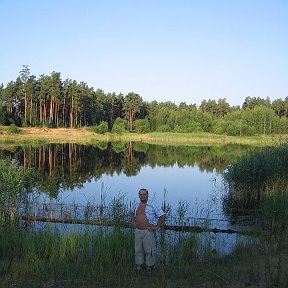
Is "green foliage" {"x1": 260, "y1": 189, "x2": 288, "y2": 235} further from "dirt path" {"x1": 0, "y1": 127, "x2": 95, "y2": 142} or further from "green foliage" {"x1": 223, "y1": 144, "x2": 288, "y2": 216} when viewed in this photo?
"dirt path" {"x1": 0, "y1": 127, "x2": 95, "y2": 142}

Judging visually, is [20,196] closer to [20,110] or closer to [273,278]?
[273,278]

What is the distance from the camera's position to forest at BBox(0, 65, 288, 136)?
80.0 meters

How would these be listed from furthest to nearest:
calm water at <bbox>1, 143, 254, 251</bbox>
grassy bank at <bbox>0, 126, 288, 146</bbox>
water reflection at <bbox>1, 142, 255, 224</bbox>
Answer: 1. grassy bank at <bbox>0, 126, 288, 146</bbox>
2. water reflection at <bbox>1, 142, 255, 224</bbox>
3. calm water at <bbox>1, 143, 254, 251</bbox>

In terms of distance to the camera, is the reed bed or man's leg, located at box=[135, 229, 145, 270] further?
man's leg, located at box=[135, 229, 145, 270]

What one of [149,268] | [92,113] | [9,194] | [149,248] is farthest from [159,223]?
[92,113]

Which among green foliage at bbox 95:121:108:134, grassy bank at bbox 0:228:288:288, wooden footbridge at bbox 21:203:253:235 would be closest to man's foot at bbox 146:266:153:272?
grassy bank at bbox 0:228:288:288

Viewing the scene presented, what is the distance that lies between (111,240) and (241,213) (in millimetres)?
8963

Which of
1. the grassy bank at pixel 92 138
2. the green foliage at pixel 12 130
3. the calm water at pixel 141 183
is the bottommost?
the calm water at pixel 141 183

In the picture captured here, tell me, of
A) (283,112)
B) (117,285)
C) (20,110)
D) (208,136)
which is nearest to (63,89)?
(20,110)

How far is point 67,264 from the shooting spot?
28.2 feet

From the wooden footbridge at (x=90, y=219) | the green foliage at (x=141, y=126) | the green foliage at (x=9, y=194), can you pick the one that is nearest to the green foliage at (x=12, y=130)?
the green foliage at (x=141, y=126)

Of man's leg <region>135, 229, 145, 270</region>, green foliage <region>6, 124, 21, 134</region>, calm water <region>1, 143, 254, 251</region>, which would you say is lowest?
calm water <region>1, 143, 254, 251</region>

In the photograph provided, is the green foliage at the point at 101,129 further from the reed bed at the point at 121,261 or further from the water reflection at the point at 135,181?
the reed bed at the point at 121,261

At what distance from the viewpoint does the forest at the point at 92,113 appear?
262 ft
